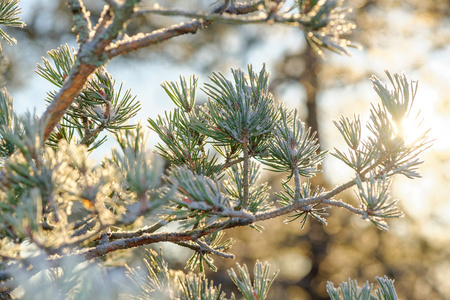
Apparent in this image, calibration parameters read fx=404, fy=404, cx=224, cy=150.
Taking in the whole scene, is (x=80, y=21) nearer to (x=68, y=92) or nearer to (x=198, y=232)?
(x=68, y=92)

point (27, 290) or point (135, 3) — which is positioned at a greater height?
point (135, 3)

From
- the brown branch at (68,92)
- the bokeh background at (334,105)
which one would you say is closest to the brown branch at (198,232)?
the brown branch at (68,92)

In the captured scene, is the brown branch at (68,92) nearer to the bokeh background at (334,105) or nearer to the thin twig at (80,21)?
the thin twig at (80,21)

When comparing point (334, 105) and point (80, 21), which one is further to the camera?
point (334, 105)

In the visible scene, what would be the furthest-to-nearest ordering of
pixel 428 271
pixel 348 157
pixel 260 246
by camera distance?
pixel 260 246, pixel 428 271, pixel 348 157

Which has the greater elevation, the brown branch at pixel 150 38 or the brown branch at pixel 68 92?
the brown branch at pixel 150 38

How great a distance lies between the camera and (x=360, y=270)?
9.39 feet

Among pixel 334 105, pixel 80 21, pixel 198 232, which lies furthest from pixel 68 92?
pixel 334 105

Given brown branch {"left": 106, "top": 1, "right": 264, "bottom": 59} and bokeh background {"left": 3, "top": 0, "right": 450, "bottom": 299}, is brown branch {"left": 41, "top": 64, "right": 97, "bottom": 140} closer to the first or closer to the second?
brown branch {"left": 106, "top": 1, "right": 264, "bottom": 59}

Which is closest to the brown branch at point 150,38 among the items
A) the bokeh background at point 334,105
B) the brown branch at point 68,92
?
the brown branch at point 68,92

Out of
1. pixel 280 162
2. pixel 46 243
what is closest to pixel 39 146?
pixel 46 243

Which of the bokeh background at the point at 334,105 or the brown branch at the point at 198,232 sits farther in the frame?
the bokeh background at the point at 334,105

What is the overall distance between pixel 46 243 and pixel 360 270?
9.46 feet

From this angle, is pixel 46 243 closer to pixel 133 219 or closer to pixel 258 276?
pixel 133 219
